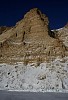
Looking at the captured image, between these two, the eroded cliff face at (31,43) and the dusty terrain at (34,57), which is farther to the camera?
the eroded cliff face at (31,43)

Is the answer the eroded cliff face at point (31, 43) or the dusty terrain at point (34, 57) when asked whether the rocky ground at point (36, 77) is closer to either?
the dusty terrain at point (34, 57)

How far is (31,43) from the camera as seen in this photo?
344 feet

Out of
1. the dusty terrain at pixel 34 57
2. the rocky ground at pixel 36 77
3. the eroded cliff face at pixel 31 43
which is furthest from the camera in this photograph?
the eroded cliff face at pixel 31 43

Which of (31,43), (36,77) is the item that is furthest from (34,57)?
(36,77)

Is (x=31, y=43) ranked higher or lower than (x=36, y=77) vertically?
higher

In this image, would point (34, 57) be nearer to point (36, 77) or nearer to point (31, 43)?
point (31, 43)

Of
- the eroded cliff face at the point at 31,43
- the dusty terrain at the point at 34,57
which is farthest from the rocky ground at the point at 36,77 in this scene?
the eroded cliff face at the point at 31,43

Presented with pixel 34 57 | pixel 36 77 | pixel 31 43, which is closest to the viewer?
pixel 36 77

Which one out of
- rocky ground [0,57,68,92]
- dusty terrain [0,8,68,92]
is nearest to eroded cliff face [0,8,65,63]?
dusty terrain [0,8,68,92]

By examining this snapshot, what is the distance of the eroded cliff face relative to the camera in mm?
100375

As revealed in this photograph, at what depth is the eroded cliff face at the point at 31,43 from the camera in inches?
3952

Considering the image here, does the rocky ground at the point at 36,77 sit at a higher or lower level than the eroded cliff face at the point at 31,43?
lower

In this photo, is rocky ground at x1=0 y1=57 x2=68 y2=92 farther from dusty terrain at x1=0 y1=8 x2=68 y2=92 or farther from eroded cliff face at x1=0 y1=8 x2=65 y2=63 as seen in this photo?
eroded cliff face at x1=0 y1=8 x2=65 y2=63

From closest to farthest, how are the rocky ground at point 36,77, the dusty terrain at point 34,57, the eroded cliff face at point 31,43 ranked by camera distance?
the rocky ground at point 36,77
the dusty terrain at point 34,57
the eroded cliff face at point 31,43
